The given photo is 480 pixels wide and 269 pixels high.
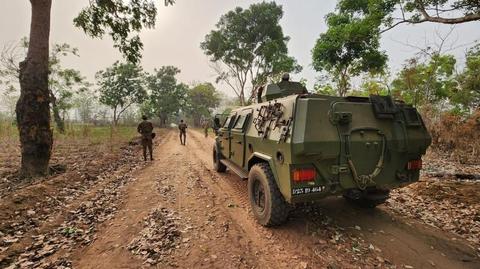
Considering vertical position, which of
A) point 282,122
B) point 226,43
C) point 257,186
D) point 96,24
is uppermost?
point 226,43

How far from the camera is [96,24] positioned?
8.73 meters

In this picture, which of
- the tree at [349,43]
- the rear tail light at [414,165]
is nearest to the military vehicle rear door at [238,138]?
the rear tail light at [414,165]

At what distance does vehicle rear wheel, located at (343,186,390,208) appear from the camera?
4.14 m

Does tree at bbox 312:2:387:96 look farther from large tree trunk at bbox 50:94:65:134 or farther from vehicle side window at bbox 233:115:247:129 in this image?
large tree trunk at bbox 50:94:65:134

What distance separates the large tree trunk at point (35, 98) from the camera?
666 cm

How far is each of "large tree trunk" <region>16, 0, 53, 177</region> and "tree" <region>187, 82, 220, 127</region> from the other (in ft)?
189

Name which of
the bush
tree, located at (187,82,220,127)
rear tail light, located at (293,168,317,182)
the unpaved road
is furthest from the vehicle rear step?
tree, located at (187,82,220,127)

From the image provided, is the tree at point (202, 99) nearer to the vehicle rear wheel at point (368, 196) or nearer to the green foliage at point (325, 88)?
the green foliage at point (325, 88)

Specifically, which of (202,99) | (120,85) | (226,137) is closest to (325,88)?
(226,137)

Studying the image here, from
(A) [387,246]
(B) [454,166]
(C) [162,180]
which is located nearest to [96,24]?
(C) [162,180]

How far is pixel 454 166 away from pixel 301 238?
8.55 meters

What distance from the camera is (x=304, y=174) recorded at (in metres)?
3.64

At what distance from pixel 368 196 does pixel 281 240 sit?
1745mm

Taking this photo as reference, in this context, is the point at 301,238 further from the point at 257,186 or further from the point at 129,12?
the point at 129,12
